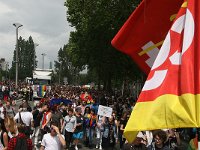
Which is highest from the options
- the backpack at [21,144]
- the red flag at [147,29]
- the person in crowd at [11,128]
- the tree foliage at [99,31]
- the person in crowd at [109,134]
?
A: the tree foliage at [99,31]

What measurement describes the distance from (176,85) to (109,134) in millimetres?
13244

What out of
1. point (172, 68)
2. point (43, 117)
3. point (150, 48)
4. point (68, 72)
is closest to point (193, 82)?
point (172, 68)

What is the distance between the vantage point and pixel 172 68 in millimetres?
4422

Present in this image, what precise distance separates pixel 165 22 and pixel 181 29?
1.08m

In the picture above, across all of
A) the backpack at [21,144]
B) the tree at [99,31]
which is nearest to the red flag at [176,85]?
the backpack at [21,144]

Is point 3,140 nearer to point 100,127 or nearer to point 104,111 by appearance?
point 104,111

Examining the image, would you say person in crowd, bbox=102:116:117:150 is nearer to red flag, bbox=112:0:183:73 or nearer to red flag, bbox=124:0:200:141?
red flag, bbox=112:0:183:73

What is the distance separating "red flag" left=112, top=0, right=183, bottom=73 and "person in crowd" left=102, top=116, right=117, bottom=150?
38.6ft

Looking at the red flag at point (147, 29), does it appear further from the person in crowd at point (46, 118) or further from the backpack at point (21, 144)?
the person in crowd at point (46, 118)

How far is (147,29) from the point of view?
5.67m

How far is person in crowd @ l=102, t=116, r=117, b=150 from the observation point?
56.9 ft

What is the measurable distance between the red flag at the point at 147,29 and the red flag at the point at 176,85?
2.97 feet

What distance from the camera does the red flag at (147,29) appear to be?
18.1 ft

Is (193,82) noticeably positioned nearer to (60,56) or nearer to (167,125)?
(167,125)
